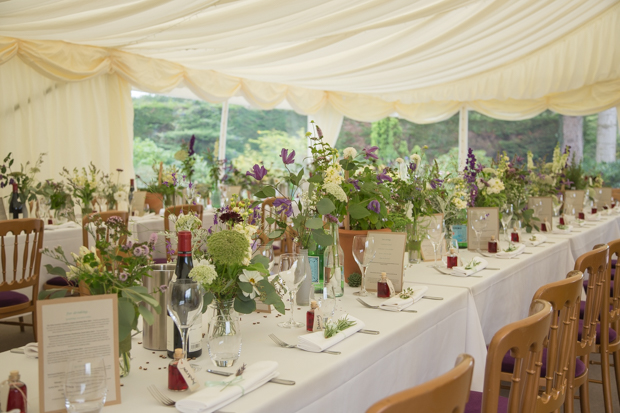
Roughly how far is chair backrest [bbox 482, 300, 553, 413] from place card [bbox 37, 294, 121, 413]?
0.81 meters

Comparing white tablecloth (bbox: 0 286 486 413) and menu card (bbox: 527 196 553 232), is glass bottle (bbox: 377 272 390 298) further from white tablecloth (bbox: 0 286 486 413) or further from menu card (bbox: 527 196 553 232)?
menu card (bbox: 527 196 553 232)

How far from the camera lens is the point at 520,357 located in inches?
52.0

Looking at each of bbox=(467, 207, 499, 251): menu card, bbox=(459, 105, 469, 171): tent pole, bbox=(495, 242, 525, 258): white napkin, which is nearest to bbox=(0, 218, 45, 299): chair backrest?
bbox=(467, 207, 499, 251): menu card

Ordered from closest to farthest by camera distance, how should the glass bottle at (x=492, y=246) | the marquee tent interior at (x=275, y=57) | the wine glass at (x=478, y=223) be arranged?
Result: the glass bottle at (x=492, y=246)
the wine glass at (x=478, y=223)
the marquee tent interior at (x=275, y=57)

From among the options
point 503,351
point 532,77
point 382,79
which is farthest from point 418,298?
point 532,77

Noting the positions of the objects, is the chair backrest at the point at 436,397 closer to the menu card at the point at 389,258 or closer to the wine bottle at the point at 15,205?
the menu card at the point at 389,258

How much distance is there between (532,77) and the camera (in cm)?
903

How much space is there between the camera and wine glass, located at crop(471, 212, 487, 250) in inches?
132

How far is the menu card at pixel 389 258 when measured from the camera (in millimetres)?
2248

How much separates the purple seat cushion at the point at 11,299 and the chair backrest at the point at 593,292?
3.10 metres

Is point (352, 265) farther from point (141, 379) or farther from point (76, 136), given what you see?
point (76, 136)

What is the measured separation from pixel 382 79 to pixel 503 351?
26.5 feet

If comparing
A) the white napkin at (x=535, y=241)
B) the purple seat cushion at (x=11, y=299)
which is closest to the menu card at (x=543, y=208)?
the white napkin at (x=535, y=241)

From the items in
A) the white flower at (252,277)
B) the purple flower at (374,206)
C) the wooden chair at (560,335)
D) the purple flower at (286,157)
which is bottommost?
the wooden chair at (560,335)
